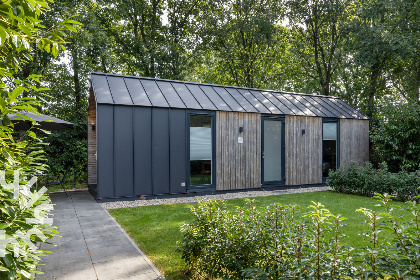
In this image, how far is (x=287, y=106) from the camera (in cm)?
984

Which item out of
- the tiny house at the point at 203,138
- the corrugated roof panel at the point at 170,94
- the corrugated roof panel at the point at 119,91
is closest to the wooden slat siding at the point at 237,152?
the tiny house at the point at 203,138

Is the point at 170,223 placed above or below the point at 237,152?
below

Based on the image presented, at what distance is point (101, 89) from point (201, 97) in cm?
286

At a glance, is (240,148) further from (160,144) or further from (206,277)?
(206,277)

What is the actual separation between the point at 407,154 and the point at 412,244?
9671 mm

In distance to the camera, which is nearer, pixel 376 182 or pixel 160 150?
pixel 160 150

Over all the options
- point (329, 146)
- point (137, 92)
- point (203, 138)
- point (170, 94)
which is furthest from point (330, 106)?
point (137, 92)

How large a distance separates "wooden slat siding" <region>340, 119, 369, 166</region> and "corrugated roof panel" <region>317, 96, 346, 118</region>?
269mm

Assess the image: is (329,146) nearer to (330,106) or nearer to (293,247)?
(330,106)

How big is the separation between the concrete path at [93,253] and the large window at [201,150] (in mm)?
2844

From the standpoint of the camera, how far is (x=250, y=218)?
259 cm

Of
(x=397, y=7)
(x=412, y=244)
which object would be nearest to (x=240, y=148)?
(x=412, y=244)

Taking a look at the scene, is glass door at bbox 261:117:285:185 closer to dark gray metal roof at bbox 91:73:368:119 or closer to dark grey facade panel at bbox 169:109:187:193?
dark gray metal roof at bbox 91:73:368:119

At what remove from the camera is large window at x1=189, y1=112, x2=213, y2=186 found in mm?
7844
